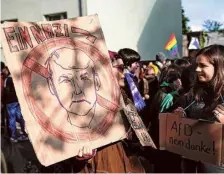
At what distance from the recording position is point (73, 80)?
180 cm

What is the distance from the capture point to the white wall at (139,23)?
4.77 m

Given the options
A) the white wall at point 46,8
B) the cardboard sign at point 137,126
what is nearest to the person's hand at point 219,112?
the cardboard sign at point 137,126

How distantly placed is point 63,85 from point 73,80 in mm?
64

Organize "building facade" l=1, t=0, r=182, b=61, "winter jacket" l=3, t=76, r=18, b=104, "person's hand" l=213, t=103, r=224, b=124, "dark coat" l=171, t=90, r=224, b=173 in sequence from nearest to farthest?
1. "person's hand" l=213, t=103, r=224, b=124
2. "dark coat" l=171, t=90, r=224, b=173
3. "building facade" l=1, t=0, r=182, b=61
4. "winter jacket" l=3, t=76, r=18, b=104

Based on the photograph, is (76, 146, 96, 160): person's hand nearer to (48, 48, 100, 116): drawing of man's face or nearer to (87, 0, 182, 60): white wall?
(48, 48, 100, 116): drawing of man's face

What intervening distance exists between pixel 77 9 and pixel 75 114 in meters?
7.62

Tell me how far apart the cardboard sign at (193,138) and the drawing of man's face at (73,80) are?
1.34 ft

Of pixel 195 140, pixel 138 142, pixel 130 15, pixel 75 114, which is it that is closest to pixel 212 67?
pixel 195 140

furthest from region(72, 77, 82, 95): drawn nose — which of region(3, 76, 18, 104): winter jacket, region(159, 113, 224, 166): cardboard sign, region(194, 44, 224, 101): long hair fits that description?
region(3, 76, 18, 104): winter jacket

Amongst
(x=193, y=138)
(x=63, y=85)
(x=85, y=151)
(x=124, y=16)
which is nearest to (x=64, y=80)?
(x=63, y=85)

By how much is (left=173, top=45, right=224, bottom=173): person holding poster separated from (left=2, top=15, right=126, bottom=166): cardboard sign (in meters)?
0.39

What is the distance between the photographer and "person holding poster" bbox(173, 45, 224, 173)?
1.73 m

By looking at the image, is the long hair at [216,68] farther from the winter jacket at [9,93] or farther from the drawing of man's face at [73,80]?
the winter jacket at [9,93]

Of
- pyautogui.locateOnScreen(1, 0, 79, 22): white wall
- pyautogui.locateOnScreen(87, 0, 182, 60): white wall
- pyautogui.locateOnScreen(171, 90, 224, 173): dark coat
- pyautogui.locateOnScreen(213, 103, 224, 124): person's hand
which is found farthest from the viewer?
pyautogui.locateOnScreen(1, 0, 79, 22): white wall
